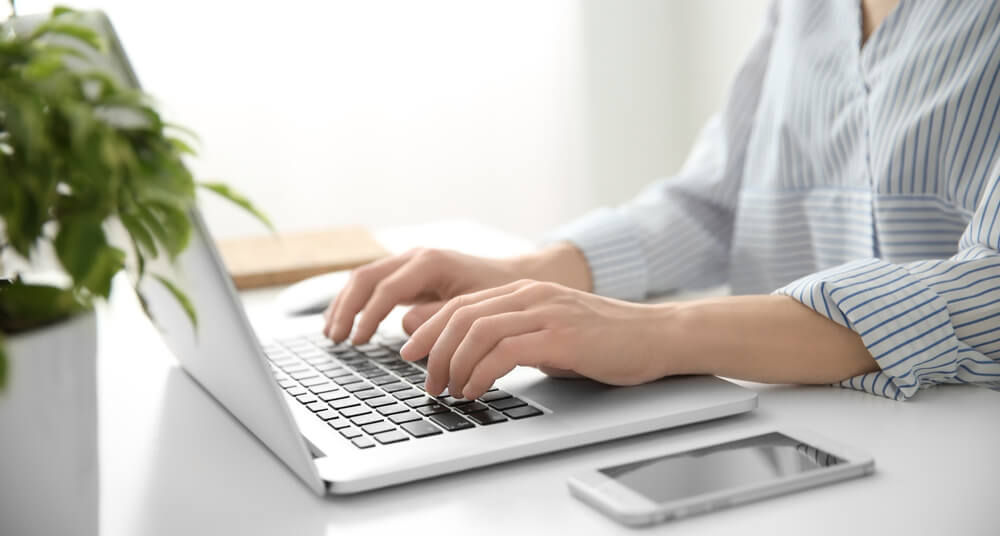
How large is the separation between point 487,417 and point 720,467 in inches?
5.6

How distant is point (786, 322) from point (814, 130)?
0.44 metres

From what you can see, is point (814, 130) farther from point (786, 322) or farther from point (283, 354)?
point (283, 354)

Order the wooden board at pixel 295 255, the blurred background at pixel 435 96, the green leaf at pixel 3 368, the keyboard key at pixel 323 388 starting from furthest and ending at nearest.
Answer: the blurred background at pixel 435 96
the wooden board at pixel 295 255
the keyboard key at pixel 323 388
the green leaf at pixel 3 368

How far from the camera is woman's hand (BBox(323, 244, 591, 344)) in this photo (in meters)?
0.80

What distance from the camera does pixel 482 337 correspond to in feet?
1.90

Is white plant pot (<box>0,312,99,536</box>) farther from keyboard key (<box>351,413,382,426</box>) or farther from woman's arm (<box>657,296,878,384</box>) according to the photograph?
woman's arm (<box>657,296,878,384</box>)

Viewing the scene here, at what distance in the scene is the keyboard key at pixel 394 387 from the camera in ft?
2.08

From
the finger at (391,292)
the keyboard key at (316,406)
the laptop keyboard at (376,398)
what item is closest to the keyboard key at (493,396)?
the laptop keyboard at (376,398)

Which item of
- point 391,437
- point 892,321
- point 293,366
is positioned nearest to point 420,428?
point 391,437

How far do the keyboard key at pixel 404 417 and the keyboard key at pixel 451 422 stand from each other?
1cm

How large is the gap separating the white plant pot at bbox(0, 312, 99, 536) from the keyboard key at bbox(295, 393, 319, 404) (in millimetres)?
215

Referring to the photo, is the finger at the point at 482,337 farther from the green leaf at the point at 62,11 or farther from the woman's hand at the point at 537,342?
the green leaf at the point at 62,11

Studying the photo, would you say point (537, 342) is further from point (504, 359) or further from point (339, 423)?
point (339, 423)

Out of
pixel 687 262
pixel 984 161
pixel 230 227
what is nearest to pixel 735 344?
pixel 984 161
